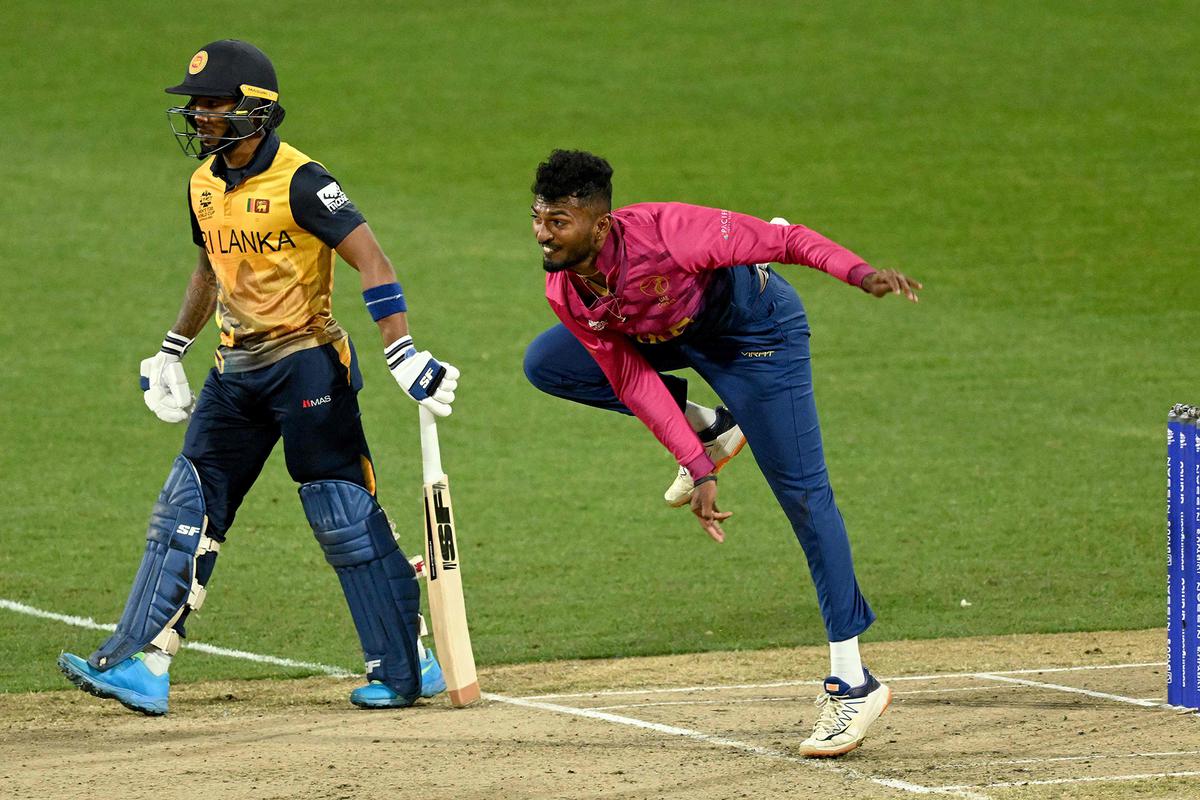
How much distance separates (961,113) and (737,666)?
59.3 feet

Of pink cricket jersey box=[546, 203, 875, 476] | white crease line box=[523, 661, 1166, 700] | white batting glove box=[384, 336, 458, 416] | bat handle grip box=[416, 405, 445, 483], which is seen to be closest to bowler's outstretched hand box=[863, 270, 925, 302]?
pink cricket jersey box=[546, 203, 875, 476]

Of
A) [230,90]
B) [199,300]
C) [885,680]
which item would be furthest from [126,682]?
[885,680]

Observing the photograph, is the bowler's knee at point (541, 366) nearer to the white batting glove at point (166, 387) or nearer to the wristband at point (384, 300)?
the wristband at point (384, 300)

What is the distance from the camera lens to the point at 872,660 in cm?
844

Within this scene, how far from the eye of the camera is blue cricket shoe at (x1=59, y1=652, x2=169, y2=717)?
6.94m

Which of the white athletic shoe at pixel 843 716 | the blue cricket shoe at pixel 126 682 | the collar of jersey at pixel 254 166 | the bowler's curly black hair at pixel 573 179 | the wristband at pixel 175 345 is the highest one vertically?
the collar of jersey at pixel 254 166

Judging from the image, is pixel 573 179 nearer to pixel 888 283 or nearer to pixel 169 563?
pixel 888 283

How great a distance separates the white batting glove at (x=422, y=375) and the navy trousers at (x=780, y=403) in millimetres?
853

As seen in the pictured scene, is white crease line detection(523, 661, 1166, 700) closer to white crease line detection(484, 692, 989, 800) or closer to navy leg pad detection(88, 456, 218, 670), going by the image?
white crease line detection(484, 692, 989, 800)

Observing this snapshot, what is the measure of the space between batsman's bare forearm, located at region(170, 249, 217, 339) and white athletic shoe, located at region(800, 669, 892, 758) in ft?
9.58

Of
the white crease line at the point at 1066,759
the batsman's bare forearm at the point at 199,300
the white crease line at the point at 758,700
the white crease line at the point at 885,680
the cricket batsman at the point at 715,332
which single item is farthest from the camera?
the white crease line at the point at 885,680

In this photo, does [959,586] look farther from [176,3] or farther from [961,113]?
[176,3]

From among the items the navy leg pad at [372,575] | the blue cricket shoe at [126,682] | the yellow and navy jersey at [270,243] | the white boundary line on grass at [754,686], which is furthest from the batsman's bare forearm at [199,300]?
the white boundary line on grass at [754,686]

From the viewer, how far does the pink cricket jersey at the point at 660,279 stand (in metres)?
6.17
